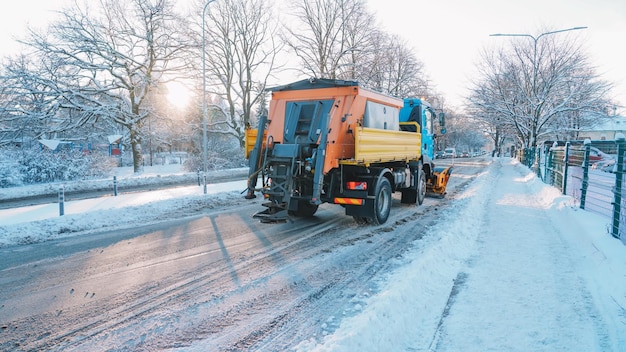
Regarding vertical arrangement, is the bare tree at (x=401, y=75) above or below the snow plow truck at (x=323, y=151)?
above

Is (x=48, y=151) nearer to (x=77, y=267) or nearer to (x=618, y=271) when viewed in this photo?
(x=77, y=267)

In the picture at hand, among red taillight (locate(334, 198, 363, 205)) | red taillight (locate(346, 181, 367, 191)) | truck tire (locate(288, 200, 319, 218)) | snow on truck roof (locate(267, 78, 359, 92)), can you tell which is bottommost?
truck tire (locate(288, 200, 319, 218))

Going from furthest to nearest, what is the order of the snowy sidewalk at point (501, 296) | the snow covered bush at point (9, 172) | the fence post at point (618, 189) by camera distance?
the snow covered bush at point (9, 172) < the fence post at point (618, 189) < the snowy sidewalk at point (501, 296)

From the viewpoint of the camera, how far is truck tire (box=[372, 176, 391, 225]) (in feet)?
27.1

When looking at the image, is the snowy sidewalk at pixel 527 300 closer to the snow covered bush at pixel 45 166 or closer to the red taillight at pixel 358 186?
the red taillight at pixel 358 186

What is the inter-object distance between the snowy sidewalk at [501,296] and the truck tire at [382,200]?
4.25 ft

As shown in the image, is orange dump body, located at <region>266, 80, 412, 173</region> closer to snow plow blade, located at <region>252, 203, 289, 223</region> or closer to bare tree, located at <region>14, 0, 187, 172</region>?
snow plow blade, located at <region>252, 203, 289, 223</region>

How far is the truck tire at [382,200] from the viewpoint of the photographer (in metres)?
8.27

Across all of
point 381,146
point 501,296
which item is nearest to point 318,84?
point 381,146

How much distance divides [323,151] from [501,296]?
156 inches

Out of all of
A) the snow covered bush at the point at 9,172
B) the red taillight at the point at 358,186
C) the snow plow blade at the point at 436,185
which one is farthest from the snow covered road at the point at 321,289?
the snow covered bush at the point at 9,172

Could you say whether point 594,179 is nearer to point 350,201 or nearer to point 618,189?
point 618,189

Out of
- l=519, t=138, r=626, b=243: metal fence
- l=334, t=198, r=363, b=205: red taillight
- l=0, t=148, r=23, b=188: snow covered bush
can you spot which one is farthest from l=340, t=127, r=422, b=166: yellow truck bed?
l=0, t=148, r=23, b=188: snow covered bush

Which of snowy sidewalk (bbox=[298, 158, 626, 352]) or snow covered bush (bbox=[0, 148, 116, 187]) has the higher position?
snow covered bush (bbox=[0, 148, 116, 187])
